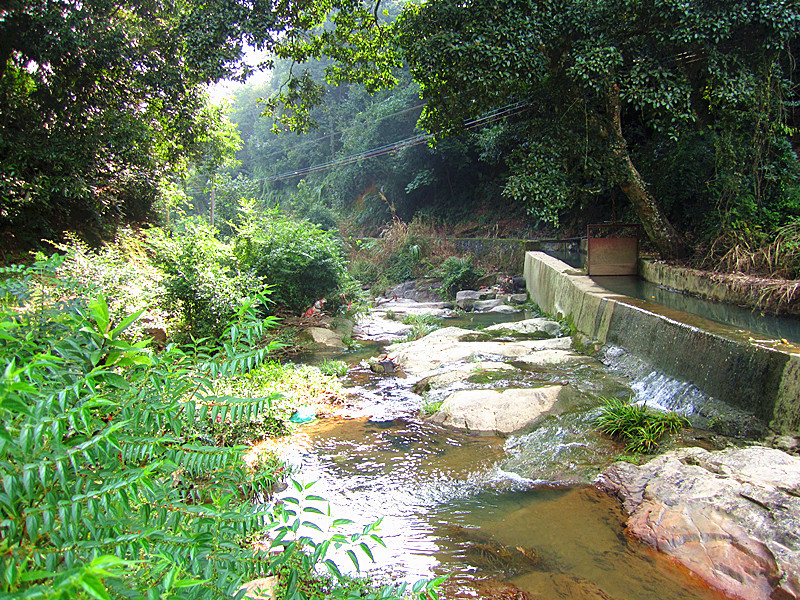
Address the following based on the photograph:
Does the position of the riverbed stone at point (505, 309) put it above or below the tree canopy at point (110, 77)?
below

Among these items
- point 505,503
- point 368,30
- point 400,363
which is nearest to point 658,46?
point 368,30

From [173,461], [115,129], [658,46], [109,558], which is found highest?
[658,46]

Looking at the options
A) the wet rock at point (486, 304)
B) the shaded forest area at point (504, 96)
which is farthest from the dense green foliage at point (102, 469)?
the wet rock at point (486, 304)

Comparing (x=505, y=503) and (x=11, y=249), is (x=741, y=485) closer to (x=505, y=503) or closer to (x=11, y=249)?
(x=505, y=503)

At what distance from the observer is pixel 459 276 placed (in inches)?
736

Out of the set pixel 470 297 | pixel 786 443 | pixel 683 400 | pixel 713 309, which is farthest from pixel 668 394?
pixel 470 297

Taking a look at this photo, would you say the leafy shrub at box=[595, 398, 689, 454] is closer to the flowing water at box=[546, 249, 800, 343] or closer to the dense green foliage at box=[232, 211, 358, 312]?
the flowing water at box=[546, 249, 800, 343]

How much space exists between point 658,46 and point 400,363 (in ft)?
25.2

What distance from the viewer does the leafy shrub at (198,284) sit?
7.90m

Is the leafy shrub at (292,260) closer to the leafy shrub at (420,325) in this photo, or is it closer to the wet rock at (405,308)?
the leafy shrub at (420,325)

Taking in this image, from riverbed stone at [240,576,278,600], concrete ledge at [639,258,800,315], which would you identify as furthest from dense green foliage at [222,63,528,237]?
riverbed stone at [240,576,278,600]

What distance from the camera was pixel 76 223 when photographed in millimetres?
11969

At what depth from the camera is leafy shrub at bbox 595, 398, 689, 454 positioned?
471cm

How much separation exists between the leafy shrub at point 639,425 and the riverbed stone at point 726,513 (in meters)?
0.42
